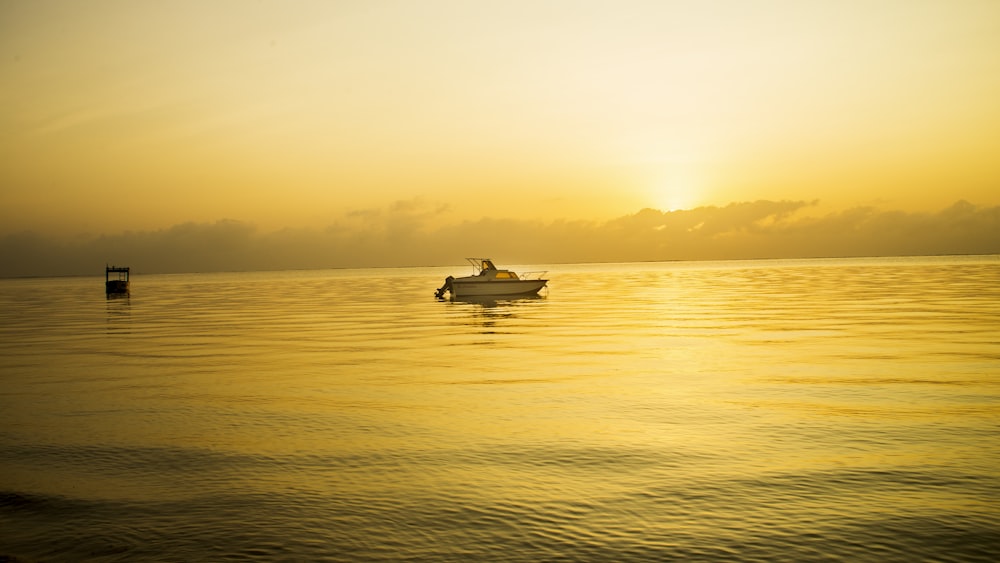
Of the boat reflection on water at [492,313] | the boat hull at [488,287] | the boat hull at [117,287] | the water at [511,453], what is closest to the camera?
the water at [511,453]

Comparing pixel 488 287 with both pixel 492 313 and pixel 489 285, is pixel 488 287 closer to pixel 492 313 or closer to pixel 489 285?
pixel 489 285

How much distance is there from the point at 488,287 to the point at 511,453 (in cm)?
6452

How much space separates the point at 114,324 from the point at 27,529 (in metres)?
47.5

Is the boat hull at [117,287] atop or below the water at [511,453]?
atop

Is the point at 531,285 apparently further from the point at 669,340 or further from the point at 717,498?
the point at 717,498

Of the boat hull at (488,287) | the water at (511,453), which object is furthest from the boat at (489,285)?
the water at (511,453)

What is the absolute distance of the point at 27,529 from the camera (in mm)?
10938

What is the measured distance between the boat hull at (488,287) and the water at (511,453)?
145 ft

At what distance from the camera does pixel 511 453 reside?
15.0 meters

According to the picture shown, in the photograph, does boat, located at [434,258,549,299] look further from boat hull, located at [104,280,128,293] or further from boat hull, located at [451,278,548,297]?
boat hull, located at [104,280,128,293]

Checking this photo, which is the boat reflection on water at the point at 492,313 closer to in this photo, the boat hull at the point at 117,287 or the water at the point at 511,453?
the water at the point at 511,453

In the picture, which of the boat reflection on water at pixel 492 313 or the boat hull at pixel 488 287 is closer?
the boat reflection on water at pixel 492 313

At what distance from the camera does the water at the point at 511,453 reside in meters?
10.2

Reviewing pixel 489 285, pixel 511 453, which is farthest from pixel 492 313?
pixel 511 453
